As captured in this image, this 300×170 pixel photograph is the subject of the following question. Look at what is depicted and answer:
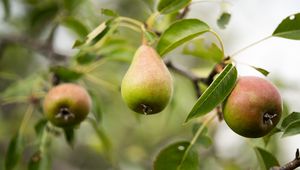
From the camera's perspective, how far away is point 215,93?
1104 millimetres

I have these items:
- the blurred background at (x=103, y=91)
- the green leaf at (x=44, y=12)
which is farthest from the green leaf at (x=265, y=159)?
the green leaf at (x=44, y=12)

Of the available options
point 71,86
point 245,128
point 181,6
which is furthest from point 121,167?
point 245,128

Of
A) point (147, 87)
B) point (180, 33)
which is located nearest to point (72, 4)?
point (180, 33)

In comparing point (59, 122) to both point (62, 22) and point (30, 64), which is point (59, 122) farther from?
point (30, 64)

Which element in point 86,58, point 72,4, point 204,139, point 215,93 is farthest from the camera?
point 72,4

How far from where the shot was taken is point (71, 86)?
1.52 metres

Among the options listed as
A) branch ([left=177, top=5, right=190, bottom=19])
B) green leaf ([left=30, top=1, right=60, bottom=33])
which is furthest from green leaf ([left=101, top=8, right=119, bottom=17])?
green leaf ([left=30, top=1, right=60, bottom=33])

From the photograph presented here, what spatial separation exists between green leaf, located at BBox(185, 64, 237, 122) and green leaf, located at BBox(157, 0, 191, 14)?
0.30 m

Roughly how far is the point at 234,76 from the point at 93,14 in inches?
37.4

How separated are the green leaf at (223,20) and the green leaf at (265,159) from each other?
0.38 meters

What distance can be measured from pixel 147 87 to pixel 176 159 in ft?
1.11

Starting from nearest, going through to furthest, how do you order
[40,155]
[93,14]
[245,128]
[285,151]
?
1. [245,128]
2. [40,155]
3. [93,14]
4. [285,151]

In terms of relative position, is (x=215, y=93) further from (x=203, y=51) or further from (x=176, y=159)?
(x=203, y=51)

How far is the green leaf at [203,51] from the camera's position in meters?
1.38
